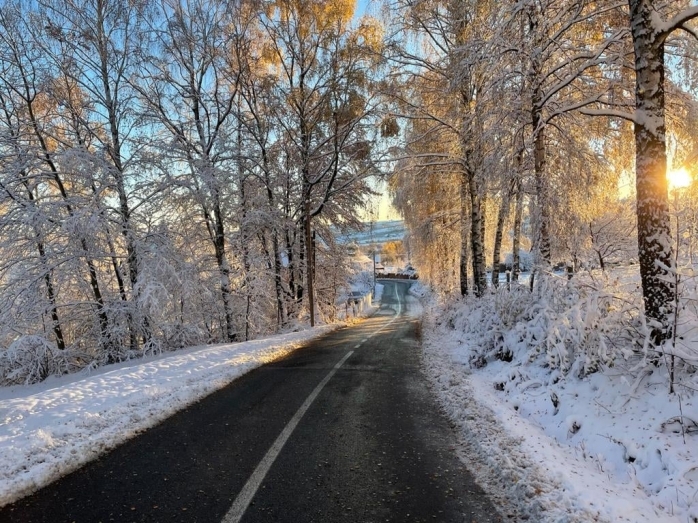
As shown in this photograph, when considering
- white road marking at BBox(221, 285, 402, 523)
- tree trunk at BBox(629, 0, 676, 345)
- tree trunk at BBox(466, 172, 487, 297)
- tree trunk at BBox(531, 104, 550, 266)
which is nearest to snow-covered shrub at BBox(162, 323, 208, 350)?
white road marking at BBox(221, 285, 402, 523)

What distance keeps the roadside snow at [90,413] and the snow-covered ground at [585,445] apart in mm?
3913

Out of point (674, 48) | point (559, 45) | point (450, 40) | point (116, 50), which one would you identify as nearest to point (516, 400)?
point (559, 45)

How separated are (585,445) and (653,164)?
10.7ft

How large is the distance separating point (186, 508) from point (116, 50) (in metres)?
15.2

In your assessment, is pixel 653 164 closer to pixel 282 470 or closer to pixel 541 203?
pixel 541 203

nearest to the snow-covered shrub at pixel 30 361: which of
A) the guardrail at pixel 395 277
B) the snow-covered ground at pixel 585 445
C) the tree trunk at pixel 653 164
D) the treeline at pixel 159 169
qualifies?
the treeline at pixel 159 169

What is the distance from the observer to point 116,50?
1373 cm

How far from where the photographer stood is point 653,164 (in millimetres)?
4824

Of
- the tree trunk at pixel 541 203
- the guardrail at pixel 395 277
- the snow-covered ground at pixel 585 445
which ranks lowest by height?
the guardrail at pixel 395 277

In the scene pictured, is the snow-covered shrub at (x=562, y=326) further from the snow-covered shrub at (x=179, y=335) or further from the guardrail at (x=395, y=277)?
the guardrail at (x=395, y=277)

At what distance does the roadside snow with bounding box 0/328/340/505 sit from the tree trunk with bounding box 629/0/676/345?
6.26 meters

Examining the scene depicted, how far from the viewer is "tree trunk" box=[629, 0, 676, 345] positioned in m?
4.73

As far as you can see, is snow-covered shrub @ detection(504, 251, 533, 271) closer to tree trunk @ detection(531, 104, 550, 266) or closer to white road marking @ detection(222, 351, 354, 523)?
tree trunk @ detection(531, 104, 550, 266)

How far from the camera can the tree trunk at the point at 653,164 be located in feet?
15.5
